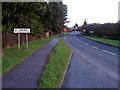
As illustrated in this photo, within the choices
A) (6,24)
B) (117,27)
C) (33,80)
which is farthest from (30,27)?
(117,27)

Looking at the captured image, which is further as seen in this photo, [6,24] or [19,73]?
[6,24]

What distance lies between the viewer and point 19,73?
1235 centimetres

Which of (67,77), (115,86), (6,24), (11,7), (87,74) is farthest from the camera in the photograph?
(6,24)

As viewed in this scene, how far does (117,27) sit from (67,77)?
47.4 meters

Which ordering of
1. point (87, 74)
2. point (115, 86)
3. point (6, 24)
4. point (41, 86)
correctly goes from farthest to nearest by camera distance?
1. point (6, 24)
2. point (87, 74)
3. point (115, 86)
4. point (41, 86)

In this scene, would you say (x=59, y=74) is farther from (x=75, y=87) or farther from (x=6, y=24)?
(x=6, y=24)

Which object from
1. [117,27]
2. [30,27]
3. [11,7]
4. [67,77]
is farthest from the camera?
[117,27]

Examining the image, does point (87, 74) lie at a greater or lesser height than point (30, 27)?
lesser

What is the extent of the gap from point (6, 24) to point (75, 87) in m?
13.2

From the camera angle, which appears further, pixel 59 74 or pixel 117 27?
pixel 117 27

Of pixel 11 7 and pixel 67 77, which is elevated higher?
pixel 11 7

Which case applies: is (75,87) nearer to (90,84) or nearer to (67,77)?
(90,84)

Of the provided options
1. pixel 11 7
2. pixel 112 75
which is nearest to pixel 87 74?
pixel 112 75

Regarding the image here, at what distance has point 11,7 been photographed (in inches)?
785
